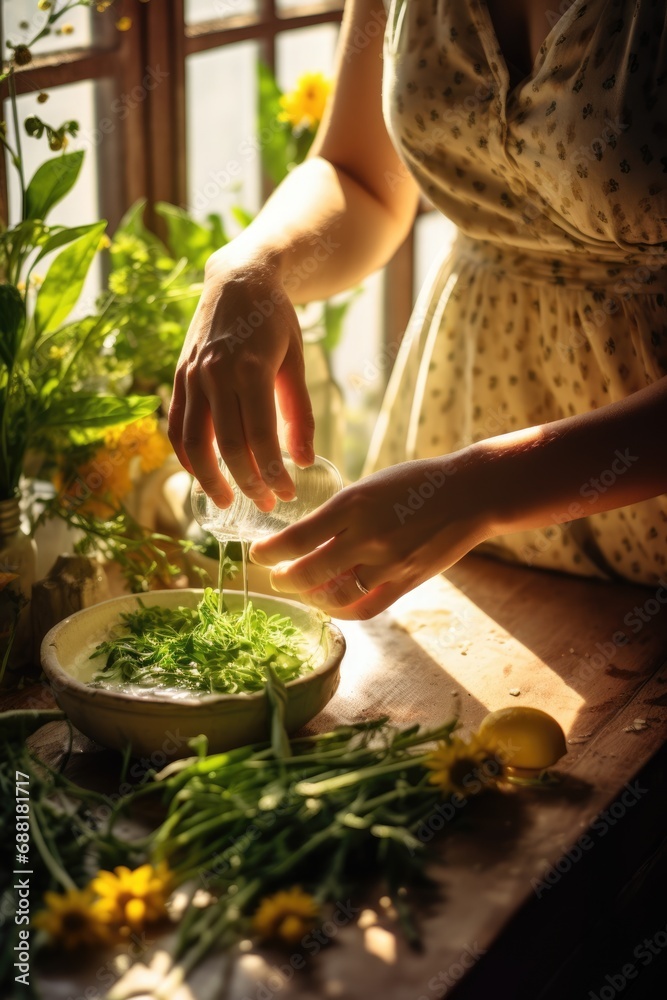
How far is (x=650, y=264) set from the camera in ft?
3.41

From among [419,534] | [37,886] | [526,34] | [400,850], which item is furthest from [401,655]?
[526,34]

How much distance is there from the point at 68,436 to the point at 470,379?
47 cm

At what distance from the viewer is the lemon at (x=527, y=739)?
83 cm

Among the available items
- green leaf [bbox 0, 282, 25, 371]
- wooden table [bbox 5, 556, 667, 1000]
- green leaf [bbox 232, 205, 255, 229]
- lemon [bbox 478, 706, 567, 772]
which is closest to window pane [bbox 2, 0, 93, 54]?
green leaf [bbox 232, 205, 255, 229]

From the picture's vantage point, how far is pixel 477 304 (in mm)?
1208

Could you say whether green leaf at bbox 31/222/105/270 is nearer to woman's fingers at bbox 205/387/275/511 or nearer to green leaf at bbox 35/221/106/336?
green leaf at bbox 35/221/106/336

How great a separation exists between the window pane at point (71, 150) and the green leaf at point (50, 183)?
0.34 meters

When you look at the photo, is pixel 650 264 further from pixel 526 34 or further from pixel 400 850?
pixel 400 850

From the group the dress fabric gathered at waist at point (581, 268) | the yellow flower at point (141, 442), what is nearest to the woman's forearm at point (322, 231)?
the dress fabric gathered at waist at point (581, 268)

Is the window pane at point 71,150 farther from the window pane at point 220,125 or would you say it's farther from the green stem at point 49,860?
the green stem at point 49,860

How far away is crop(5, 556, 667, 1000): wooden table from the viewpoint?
2.10ft

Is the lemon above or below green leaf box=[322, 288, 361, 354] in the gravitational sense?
below

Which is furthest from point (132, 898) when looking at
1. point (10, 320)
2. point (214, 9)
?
point (214, 9)

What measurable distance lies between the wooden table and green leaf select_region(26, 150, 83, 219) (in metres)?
0.51
